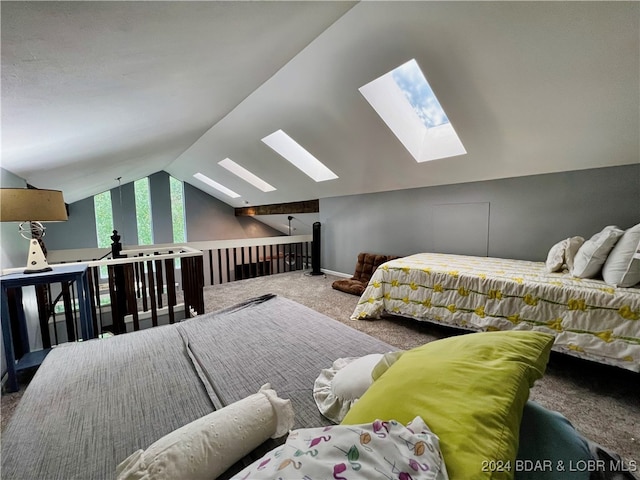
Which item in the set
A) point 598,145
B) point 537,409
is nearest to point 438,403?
point 537,409

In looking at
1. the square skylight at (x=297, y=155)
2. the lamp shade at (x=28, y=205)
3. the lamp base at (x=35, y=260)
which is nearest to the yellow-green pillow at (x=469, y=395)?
the lamp shade at (x=28, y=205)

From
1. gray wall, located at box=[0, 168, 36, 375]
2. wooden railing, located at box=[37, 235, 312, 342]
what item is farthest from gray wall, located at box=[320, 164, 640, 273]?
gray wall, located at box=[0, 168, 36, 375]

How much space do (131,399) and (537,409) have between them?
4.74 ft

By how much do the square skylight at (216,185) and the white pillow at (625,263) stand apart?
7.13 m

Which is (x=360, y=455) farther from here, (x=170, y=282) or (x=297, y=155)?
(x=297, y=155)

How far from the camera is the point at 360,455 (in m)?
0.52

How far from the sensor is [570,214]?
2.79 meters

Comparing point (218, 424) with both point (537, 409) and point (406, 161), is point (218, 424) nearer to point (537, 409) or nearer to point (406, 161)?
point (537, 409)

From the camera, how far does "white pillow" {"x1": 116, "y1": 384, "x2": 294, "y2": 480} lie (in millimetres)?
685

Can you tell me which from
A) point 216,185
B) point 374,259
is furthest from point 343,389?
point 216,185

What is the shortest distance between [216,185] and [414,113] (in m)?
5.86

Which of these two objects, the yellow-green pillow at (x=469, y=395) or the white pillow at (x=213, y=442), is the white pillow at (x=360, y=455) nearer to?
the yellow-green pillow at (x=469, y=395)

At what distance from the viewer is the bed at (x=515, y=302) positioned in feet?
5.99

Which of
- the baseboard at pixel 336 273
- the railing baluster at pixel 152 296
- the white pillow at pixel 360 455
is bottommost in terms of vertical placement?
the baseboard at pixel 336 273
